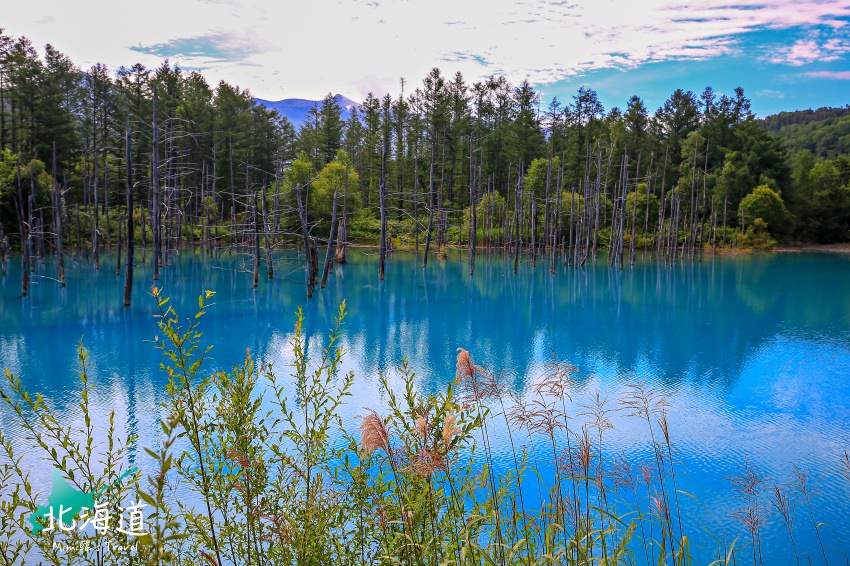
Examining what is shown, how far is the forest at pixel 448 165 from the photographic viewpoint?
113ft

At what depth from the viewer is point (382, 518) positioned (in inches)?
112

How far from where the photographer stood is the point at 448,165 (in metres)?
48.7

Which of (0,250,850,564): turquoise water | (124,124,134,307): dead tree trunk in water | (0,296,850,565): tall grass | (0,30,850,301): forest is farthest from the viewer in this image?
(0,30,850,301): forest

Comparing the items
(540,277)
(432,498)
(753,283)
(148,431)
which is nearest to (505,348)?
(148,431)

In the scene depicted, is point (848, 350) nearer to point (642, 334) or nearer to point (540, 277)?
point (642, 334)

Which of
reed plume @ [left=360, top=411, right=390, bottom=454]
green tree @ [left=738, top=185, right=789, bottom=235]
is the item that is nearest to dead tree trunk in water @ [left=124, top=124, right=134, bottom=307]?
reed plume @ [left=360, top=411, right=390, bottom=454]

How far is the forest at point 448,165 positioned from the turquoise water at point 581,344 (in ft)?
29.7

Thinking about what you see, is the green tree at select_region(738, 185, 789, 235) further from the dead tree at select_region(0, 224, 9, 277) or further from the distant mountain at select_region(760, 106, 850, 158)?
the dead tree at select_region(0, 224, 9, 277)

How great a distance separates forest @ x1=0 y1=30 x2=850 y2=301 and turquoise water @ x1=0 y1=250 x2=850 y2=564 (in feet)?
29.7

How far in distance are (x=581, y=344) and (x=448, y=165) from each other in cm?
3575

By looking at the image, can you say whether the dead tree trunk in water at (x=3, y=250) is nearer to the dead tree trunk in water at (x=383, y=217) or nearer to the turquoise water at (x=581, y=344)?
the turquoise water at (x=581, y=344)

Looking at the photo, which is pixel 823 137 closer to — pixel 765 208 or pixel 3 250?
pixel 765 208

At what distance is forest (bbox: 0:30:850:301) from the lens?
3441 cm

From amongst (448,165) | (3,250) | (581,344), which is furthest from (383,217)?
(448,165)
